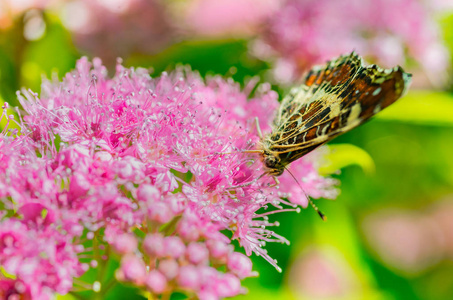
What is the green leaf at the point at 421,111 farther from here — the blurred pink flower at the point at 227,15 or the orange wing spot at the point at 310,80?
the blurred pink flower at the point at 227,15

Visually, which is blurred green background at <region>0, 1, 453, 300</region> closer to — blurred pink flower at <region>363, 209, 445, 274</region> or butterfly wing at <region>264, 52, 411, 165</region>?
blurred pink flower at <region>363, 209, 445, 274</region>

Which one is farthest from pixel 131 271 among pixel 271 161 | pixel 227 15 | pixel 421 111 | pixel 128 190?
pixel 227 15

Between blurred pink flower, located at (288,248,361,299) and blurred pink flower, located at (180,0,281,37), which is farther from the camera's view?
blurred pink flower, located at (180,0,281,37)

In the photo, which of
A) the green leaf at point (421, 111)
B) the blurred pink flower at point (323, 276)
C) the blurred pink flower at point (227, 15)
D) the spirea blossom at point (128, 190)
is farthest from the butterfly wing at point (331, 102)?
the blurred pink flower at point (227, 15)

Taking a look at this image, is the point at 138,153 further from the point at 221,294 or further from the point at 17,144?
the point at 221,294

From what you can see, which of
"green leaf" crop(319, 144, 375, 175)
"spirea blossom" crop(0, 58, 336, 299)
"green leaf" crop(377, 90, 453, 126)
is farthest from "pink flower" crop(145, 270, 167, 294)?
"green leaf" crop(377, 90, 453, 126)
